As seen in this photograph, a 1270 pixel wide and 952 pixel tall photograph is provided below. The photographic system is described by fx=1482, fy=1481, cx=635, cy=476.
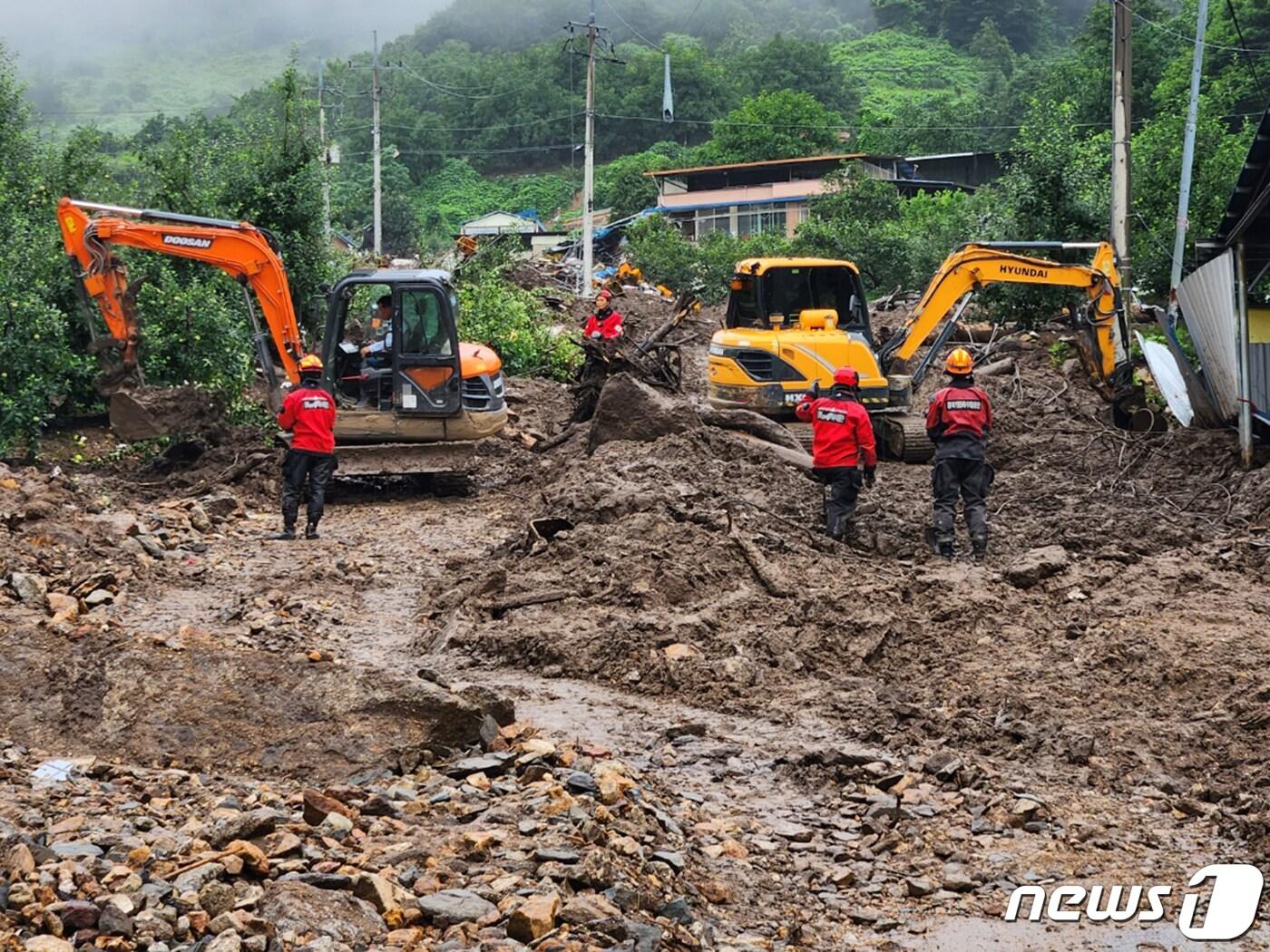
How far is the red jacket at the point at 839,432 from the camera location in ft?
39.7

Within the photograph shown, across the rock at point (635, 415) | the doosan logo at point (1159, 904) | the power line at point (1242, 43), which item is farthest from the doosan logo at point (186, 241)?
the power line at point (1242, 43)

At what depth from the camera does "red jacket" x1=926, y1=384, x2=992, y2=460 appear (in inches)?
475

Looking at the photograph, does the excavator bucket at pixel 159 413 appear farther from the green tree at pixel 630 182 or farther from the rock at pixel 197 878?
the green tree at pixel 630 182

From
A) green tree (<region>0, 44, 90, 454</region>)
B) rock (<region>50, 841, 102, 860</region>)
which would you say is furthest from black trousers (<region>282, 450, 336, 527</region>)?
rock (<region>50, 841, 102, 860</region>)

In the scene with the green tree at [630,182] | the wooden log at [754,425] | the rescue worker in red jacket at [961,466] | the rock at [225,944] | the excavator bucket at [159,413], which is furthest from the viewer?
the green tree at [630,182]

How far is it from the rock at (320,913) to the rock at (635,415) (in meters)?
10.4

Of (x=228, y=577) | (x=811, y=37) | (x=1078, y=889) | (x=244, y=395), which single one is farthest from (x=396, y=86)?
(x=1078, y=889)

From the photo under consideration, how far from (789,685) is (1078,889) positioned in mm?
3086

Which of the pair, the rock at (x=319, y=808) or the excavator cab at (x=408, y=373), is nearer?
the rock at (x=319, y=808)

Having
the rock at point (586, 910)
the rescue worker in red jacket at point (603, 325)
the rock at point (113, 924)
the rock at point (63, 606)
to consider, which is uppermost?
the rescue worker in red jacket at point (603, 325)

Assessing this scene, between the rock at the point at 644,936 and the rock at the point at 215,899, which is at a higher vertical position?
the rock at the point at 215,899

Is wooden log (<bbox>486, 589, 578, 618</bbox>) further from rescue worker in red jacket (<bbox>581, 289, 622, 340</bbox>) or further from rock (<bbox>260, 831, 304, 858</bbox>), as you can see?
rescue worker in red jacket (<bbox>581, 289, 622, 340</bbox>)

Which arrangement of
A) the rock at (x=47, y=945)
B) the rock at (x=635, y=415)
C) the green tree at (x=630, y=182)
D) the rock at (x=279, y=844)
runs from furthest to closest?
the green tree at (x=630, y=182), the rock at (x=635, y=415), the rock at (x=279, y=844), the rock at (x=47, y=945)

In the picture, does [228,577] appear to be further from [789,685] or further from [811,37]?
[811,37]
